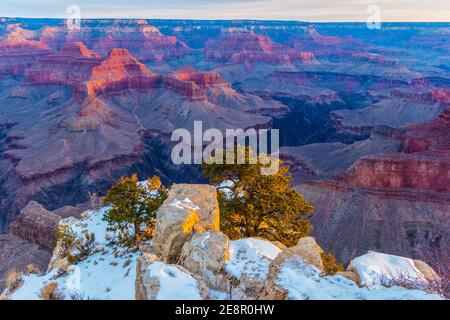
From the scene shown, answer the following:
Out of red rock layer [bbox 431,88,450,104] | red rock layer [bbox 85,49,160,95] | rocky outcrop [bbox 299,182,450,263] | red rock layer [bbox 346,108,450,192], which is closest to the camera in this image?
rocky outcrop [bbox 299,182,450,263]

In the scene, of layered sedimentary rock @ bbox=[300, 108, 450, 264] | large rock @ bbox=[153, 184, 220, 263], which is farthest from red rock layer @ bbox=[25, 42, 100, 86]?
large rock @ bbox=[153, 184, 220, 263]

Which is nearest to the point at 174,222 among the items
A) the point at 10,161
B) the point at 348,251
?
the point at 348,251

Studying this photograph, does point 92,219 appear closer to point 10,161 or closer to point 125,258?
point 125,258

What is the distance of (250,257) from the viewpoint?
16.6 m

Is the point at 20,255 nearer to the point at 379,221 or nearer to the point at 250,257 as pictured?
the point at 250,257

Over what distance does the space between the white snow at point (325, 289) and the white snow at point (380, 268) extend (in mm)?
1238

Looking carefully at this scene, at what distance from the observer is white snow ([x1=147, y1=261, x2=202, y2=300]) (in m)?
12.5

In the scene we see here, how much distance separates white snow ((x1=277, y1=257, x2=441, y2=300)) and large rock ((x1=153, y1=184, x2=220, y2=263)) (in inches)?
232

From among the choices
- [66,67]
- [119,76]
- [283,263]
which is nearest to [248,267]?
[283,263]

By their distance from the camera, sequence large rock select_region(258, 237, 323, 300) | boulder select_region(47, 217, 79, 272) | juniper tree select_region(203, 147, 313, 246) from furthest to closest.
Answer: juniper tree select_region(203, 147, 313, 246)
boulder select_region(47, 217, 79, 272)
large rock select_region(258, 237, 323, 300)

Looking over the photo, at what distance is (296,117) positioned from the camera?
15500cm

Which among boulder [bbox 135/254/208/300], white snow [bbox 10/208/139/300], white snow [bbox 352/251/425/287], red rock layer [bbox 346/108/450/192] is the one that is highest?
boulder [bbox 135/254/208/300]

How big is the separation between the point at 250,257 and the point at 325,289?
4.34m

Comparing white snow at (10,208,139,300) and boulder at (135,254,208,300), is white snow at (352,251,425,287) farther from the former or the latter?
white snow at (10,208,139,300)
